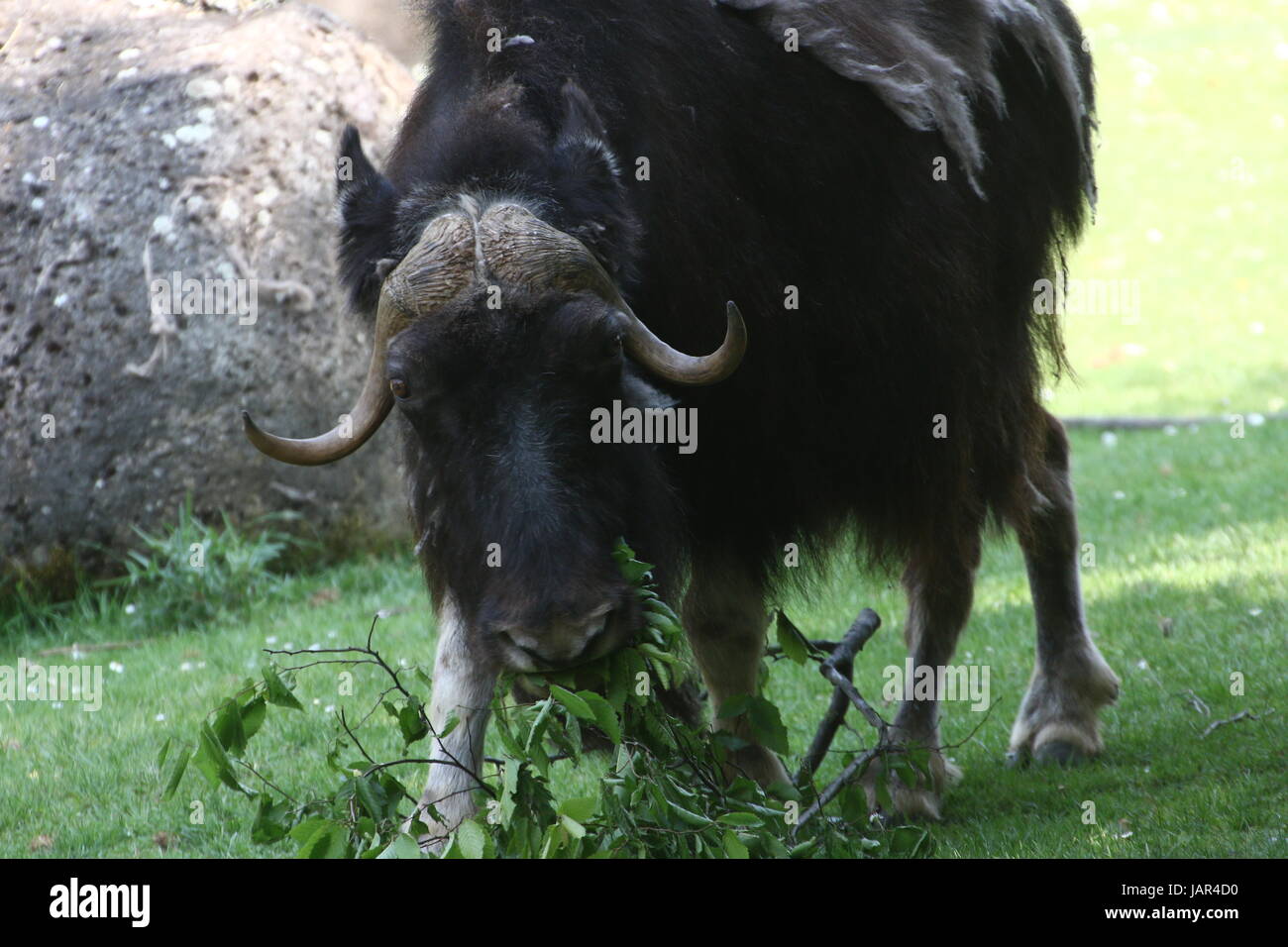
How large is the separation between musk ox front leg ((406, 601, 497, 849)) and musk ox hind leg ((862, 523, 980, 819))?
1494mm

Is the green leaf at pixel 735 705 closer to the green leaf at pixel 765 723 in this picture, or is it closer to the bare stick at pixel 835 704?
the green leaf at pixel 765 723

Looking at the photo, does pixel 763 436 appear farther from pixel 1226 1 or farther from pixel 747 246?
pixel 1226 1

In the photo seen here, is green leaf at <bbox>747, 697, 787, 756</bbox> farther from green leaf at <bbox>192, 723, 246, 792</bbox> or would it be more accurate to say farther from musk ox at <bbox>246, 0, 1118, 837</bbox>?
green leaf at <bbox>192, 723, 246, 792</bbox>

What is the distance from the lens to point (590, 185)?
369 cm

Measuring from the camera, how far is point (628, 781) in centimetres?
362

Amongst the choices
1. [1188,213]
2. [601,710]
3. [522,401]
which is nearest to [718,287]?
[522,401]

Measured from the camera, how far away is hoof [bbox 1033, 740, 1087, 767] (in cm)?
539

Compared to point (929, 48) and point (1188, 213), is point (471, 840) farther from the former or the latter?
point (1188, 213)

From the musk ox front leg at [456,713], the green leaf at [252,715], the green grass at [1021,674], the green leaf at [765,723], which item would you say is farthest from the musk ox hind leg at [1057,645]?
the green leaf at [252,715]

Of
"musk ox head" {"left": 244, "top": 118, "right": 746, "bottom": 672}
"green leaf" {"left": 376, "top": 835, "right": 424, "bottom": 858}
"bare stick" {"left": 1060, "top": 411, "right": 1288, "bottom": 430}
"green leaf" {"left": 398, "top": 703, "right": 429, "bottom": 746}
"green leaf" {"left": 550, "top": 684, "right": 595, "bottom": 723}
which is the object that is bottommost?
"bare stick" {"left": 1060, "top": 411, "right": 1288, "bottom": 430}

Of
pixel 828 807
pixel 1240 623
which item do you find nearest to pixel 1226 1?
pixel 1240 623

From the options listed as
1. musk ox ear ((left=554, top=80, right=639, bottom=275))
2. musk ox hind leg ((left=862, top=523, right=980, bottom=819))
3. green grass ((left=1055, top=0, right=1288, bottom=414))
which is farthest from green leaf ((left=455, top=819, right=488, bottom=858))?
green grass ((left=1055, top=0, right=1288, bottom=414))
